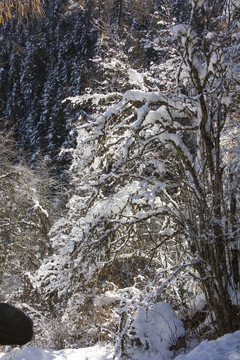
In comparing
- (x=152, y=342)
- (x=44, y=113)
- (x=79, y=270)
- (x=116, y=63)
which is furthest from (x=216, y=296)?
(x=44, y=113)

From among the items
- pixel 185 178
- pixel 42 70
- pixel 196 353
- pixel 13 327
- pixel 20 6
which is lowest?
pixel 196 353

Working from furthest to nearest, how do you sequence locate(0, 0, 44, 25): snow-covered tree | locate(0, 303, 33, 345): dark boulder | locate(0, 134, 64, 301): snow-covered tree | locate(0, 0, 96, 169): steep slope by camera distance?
locate(0, 0, 96, 169): steep slope < locate(0, 134, 64, 301): snow-covered tree < locate(0, 0, 44, 25): snow-covered tree < locate(0, 303, 33, 345): dark boulder

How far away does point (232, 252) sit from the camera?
13.6 ft

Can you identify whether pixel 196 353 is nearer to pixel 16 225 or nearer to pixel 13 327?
pixel 13 327

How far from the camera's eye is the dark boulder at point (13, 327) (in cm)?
114

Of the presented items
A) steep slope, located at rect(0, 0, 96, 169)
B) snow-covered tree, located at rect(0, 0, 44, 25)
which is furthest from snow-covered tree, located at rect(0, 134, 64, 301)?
steep slope, located at rect(0, 0, 96, 169)

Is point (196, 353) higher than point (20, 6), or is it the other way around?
point (20, 6)

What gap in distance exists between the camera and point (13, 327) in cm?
115

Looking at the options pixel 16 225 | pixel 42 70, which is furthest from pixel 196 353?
pixel 42 70

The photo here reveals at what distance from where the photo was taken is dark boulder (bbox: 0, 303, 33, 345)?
1139 mm

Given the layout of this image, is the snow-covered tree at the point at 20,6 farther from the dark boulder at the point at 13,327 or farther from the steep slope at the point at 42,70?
the steep slope at the point at 42,70

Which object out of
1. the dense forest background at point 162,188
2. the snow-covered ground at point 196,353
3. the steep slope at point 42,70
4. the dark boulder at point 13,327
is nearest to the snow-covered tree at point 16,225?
the dense forest background at point 162,188

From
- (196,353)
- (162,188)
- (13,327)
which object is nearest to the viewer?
(13,327)

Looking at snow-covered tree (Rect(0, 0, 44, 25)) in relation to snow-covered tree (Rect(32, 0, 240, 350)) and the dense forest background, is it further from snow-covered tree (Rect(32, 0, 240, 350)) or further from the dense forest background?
snow-covered tree (Rect(32, 0, 240, 350))
